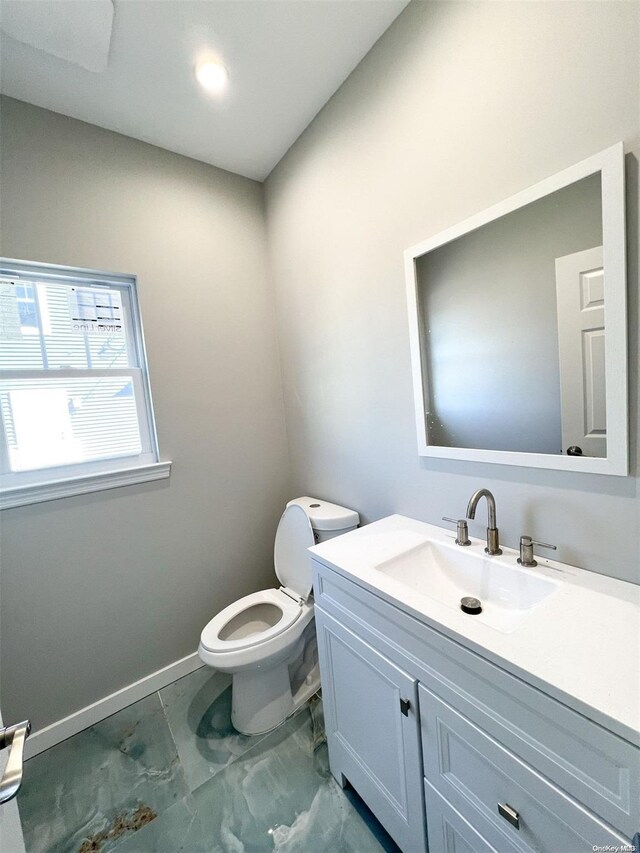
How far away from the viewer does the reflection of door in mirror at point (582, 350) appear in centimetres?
82

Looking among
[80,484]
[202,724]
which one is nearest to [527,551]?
[202,724]

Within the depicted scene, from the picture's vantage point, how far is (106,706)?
1.55 m

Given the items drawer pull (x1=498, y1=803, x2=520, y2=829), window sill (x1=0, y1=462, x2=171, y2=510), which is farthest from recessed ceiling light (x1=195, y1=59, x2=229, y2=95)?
drawer pull (x1=498, y1=803, x2=520, y2=829)

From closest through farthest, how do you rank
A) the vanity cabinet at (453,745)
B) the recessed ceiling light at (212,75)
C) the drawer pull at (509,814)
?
the vanity cabinet at (453,745) < the drawer pull at (509,814) < the recessed ceiling light at (212,75)

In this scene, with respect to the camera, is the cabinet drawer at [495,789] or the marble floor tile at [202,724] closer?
the cabinet drawer at [495,789]

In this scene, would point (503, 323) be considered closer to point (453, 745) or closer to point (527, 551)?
point (527, 551)

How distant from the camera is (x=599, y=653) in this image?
24.4 inches

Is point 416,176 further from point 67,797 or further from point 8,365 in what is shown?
point 67,797

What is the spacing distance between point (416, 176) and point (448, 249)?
304mm

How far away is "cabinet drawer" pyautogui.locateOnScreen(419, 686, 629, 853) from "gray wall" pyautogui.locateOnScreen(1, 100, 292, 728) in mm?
1366

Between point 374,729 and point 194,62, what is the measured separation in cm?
238

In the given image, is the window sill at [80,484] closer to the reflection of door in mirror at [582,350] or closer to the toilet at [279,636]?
the toilet at [279,636]

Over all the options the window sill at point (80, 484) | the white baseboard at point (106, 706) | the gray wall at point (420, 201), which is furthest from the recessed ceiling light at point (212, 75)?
the white baseboard at point (106, 706)

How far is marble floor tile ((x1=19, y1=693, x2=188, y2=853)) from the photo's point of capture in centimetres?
112
